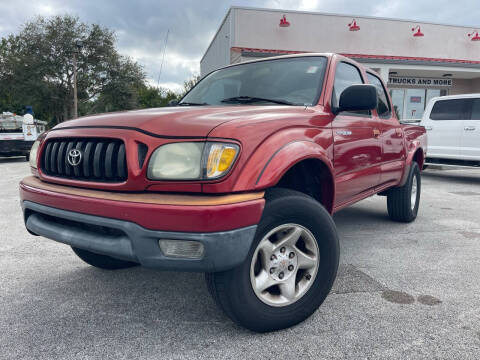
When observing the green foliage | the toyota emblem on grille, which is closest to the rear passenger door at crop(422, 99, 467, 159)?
the toyota emblem on grille

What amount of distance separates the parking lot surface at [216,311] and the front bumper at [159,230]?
1.78 feet

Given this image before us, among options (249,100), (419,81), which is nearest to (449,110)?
Result: (249,100)

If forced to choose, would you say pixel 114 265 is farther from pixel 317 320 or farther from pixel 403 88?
pixel 403 88

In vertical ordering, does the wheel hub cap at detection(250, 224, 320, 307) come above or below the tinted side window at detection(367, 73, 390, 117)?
below

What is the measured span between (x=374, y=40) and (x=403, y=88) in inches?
160

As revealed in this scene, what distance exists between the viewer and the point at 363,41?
1614 cm

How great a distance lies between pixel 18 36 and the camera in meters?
27.0

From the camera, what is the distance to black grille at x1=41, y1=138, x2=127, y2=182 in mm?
1890

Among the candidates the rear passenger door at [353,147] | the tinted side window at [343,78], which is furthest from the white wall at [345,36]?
the rear passenger door at [353,147]

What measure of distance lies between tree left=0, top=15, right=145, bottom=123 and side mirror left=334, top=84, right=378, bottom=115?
2765cm

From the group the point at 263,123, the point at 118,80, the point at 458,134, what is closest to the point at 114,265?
the point at 263,123

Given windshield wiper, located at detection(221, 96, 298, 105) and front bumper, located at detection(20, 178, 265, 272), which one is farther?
windshield wiper, located at detection(221, 96, 298, 105)

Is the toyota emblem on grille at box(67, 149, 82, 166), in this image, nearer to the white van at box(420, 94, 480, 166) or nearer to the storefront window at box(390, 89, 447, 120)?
the white van at box(420, 94, 480, 166)

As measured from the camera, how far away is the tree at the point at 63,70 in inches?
1039
